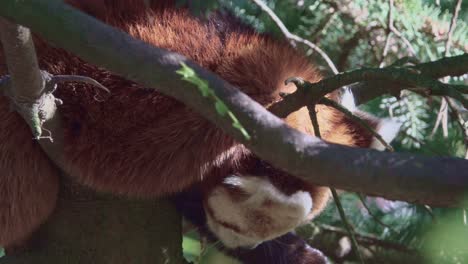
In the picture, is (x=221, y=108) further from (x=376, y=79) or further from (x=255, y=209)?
(x=255, y=209)

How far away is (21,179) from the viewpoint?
1191mm

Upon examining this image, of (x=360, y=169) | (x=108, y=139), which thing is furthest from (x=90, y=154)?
(x=360, y=169)

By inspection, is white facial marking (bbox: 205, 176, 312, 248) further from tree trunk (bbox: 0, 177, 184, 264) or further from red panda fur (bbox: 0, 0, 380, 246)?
tree trunk (bbox: 0, 177, 184, 264)

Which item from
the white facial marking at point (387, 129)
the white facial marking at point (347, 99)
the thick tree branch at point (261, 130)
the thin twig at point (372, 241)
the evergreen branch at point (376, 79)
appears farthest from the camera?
the thin twig at point (372, 241)

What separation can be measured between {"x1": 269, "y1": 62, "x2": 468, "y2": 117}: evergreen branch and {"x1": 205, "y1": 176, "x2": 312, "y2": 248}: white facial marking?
24 cm

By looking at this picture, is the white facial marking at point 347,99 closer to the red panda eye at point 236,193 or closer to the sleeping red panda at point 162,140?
the sleeping red panda at point 162,140

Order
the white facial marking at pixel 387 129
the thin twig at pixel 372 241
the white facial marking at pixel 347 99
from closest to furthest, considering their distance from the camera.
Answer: the white facial marking at pixel 347 99, the white facial marking at pixel 387 129, the thin twig at pixel 372 241

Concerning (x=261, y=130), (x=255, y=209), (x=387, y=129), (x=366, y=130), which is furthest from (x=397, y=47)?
(x=261, y=130)

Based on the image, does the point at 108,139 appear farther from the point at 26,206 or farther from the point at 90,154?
the point at 26,206

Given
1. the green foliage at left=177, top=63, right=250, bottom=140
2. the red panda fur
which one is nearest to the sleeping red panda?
the red panda fur

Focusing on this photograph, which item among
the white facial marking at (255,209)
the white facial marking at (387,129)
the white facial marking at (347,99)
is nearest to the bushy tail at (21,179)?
the white facial marking at (255,209)

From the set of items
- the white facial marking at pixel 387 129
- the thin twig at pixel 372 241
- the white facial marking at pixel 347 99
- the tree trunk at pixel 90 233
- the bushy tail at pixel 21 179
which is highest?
the white facial marking at pixel 347 99

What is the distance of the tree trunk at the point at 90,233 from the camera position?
1318 mm

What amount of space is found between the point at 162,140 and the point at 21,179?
0.83 feet
